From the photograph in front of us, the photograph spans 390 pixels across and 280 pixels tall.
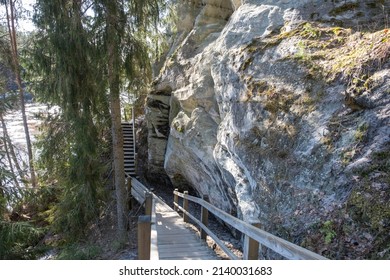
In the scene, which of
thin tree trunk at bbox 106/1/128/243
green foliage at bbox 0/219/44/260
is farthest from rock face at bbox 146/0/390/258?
green foliage at bbox 0/219/44/260

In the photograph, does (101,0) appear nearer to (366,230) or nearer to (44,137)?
(44,137)

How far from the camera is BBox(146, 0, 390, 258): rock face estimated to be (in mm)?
2760

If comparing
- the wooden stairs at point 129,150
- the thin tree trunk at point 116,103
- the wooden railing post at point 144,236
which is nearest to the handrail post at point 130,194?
the wooden stairs at point 129,150

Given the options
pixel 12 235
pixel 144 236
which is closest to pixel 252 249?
pixel 144 236

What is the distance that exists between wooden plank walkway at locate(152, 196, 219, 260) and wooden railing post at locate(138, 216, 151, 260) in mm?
395

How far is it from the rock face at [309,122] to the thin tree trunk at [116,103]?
259 centimetres

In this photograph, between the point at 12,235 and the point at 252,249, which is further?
the point at 12,235

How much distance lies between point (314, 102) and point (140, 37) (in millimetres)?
5552

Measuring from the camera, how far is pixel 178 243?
17.0 ft

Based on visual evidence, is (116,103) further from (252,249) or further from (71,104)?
(252,249)

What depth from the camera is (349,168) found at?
296cm

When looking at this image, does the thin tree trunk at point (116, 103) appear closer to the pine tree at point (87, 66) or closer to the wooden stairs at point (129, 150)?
the pine tree at point (87, 66)

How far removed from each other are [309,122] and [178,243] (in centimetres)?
323

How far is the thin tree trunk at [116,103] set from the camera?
6801 mm
